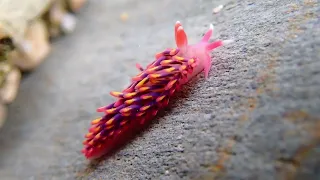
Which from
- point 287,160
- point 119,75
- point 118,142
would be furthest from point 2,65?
point 287,160

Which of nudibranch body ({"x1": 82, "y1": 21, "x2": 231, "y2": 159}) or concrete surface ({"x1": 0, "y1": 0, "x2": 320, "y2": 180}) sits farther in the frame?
nudibranch body ({"x1": 82, "y1": 21, "x2": 231, "y2": 159})

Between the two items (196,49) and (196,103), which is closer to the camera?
(196,103)

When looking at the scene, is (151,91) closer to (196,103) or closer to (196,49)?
(196,103)

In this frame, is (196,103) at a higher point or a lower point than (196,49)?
lower

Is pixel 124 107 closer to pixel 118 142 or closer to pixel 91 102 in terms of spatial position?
pixel 118 142

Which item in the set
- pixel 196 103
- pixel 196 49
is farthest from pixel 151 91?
pixel 196 49
